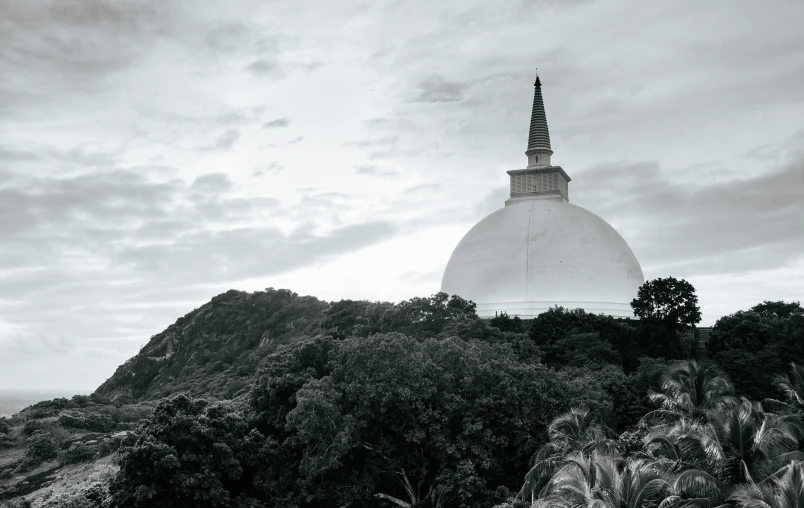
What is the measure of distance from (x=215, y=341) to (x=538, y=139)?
41075 mm

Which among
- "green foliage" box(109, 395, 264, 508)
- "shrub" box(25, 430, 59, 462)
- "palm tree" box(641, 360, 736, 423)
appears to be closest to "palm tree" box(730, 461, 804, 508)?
"palm tree" box(641, 360, 736, 423)

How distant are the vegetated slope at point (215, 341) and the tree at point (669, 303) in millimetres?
32062

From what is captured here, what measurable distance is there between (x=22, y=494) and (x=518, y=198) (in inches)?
1603

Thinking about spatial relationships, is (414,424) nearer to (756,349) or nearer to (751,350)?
(751,350)

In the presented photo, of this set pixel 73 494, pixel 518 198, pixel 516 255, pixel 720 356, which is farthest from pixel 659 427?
pixel 518 198

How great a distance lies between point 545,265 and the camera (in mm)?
54250

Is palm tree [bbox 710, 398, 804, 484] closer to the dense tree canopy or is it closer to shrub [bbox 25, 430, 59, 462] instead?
the dense tree canopy

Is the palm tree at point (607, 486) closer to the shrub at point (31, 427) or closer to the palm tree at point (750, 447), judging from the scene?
the palm tree at point (750, 447)

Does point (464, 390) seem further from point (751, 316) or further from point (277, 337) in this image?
point (277, 337)

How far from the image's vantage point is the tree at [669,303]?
45406mm

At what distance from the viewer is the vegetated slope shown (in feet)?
235

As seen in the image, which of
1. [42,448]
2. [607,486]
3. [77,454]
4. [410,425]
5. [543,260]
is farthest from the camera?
[543,260]

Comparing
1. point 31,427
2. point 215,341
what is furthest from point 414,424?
point 215,341

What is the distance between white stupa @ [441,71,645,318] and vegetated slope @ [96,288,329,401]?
19.3m
